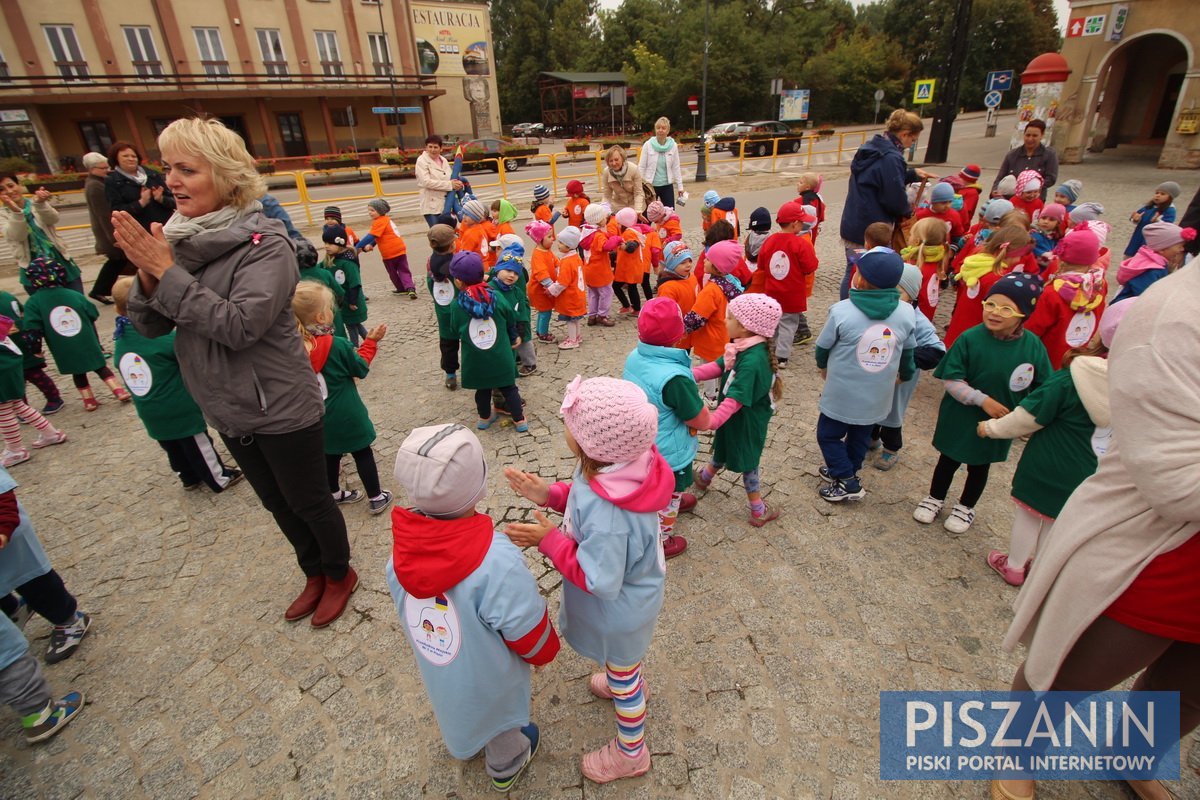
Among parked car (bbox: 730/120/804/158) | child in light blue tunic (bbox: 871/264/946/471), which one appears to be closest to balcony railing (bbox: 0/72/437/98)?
parked car (bbox: 730/120/804/158)

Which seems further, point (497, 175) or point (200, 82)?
point (200, 82)

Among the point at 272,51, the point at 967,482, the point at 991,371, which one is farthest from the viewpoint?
the point at 272,51

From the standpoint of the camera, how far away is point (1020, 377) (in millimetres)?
3119

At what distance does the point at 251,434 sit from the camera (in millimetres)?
2605

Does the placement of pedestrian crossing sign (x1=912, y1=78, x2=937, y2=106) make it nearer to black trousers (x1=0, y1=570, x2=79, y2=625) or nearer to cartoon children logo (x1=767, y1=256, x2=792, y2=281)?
cartoon children logo (x1=767, y1=256, x2=792, y2=281)

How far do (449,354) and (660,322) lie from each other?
3162 millimetres

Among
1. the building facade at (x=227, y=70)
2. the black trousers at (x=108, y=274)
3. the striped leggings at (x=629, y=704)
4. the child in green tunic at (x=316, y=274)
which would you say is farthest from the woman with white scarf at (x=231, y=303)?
the building facade at (x=227, y=70)

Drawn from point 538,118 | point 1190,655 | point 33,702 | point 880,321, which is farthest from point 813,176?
point 538,118

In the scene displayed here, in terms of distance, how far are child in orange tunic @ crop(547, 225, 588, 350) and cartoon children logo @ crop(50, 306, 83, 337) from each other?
451 centimetres

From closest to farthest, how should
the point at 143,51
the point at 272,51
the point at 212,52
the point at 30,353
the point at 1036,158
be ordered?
1. the point at 30,353
2. the point at 1036,158
3. the point at 143,51
4. the point at 212,52
5. the point at 272,51

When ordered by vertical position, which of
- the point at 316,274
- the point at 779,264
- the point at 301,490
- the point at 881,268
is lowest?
the point at 301,490

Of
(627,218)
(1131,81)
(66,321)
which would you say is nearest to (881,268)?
(627,218)

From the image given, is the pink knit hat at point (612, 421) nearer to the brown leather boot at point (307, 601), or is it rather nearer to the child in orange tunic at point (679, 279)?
the brown leather boot at point (307, 601)

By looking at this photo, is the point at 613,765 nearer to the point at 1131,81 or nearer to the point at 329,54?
the point at 1131,81
